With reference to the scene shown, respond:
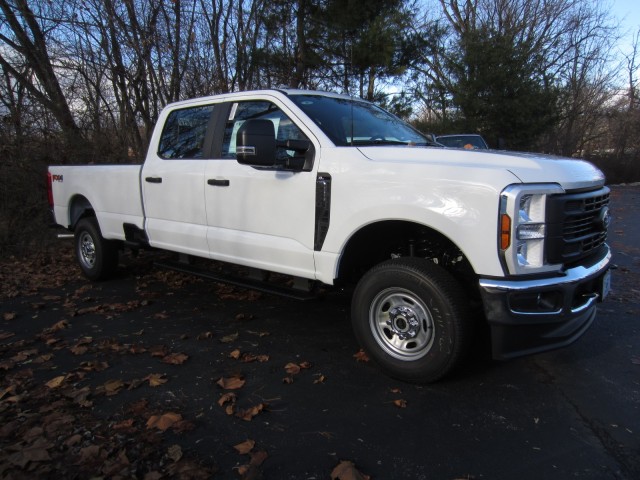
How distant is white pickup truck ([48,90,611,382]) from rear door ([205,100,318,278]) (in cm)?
1

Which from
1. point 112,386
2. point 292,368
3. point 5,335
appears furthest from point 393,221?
point 5,335

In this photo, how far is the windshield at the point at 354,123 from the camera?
4.05 meters

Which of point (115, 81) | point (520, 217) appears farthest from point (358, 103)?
point (115, 81)

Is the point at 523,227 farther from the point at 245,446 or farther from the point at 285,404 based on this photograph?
the point at 245,446

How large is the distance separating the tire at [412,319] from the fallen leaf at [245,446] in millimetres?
1178

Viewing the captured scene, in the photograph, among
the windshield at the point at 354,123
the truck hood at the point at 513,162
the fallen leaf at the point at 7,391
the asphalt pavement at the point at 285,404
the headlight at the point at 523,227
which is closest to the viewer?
the asphalt pavement at the point at 285,404

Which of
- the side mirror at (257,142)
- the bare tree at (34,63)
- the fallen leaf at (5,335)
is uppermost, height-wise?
the bare tree at (34,63)

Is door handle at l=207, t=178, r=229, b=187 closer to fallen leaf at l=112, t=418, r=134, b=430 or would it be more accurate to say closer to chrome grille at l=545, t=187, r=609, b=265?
fallen leaf at l=112, t=418, r=134, b=430

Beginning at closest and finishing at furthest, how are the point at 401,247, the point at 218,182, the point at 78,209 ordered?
1. the point at 401,247
2. the point at 218,182
3. the point at 78,209

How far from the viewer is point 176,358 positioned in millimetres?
3965

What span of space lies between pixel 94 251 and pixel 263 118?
340 centimetres

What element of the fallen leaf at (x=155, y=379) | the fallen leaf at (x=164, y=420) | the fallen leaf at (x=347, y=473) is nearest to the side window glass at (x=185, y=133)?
the fallen leaf at (x=155, y=379)

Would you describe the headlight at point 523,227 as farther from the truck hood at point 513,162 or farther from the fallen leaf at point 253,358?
the fallen leaf at point 253,358

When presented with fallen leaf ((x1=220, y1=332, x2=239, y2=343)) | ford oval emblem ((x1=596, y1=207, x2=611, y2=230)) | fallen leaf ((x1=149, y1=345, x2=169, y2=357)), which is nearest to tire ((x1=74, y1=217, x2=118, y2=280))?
fallen leaf ((x1=149, y1=345, x2=169, y2=357))
